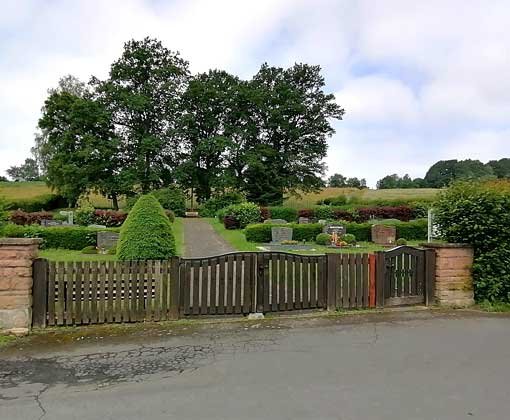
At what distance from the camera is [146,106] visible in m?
44.3

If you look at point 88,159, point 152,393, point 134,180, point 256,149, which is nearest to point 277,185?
point 256,149

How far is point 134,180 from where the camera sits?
43.2m

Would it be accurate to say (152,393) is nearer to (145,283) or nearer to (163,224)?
(145,283)

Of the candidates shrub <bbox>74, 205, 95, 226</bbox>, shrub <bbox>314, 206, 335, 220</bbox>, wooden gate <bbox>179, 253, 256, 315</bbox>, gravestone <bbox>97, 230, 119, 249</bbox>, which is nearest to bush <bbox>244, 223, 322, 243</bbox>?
gravestone <bbox>97, 230, 119, 249</bbox>

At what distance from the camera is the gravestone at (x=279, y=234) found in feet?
69.4

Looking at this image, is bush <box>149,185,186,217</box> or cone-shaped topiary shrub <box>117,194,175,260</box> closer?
cone-shaped topiary shrub <box>117,194,175,260</box>

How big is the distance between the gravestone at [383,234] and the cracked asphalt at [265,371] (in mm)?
15888

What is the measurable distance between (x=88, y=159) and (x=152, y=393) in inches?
1637

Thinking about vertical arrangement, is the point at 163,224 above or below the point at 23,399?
above

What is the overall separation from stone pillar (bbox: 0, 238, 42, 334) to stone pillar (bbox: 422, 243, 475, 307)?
6567mm

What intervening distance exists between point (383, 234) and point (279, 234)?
560 cm

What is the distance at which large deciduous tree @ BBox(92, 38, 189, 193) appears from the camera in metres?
43.8

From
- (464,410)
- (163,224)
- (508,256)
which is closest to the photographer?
(464,410)

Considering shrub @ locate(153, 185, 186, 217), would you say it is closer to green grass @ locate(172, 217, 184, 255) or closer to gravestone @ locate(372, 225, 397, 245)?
green grass @ locate(172, 217, 184, 255)
